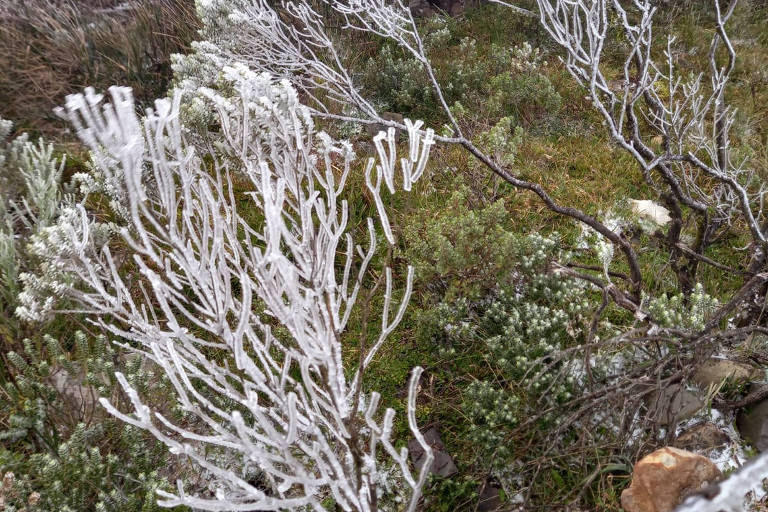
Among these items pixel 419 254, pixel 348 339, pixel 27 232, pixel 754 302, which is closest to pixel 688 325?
pixel 754 302

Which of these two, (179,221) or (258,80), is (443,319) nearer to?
(258,80)

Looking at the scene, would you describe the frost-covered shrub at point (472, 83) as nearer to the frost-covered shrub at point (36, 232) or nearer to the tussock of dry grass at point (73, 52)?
the tussock of dry grass at point (73, 52)

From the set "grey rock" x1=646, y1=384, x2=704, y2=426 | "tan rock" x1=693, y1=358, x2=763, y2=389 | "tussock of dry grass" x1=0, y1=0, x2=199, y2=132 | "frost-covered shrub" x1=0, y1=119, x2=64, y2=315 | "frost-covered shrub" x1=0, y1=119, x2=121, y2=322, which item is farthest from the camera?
"tussock of dry grass" x1=0, y1=0, x2=199, y2=132

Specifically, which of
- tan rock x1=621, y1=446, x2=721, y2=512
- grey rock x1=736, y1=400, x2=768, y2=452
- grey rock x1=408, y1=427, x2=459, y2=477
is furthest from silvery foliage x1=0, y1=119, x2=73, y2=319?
grey rock x1=736, y1=400, x2=768, y2=452

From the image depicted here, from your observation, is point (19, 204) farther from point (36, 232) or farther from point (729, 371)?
point (729, 371)

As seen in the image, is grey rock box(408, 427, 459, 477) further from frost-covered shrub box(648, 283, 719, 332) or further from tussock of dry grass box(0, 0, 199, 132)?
tussock of dry grass box(0, 0, 199, 132)

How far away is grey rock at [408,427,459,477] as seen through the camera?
247cm

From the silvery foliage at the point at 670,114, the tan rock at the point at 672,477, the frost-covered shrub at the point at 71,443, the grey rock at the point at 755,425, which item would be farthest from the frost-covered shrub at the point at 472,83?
the frost-covered shrub at the point at 71,443

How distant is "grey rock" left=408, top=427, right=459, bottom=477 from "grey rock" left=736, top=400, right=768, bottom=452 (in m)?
1.38

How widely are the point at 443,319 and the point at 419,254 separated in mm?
483

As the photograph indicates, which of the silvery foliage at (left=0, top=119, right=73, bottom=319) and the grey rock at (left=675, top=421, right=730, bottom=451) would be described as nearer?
the grey rock at (left=675, top=421, right=730, bottom=451)

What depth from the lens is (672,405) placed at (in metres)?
2.42

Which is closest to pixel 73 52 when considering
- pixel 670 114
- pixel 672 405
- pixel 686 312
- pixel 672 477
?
pixel 670 114

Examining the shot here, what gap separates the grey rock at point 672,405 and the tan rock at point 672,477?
14.3 inches
